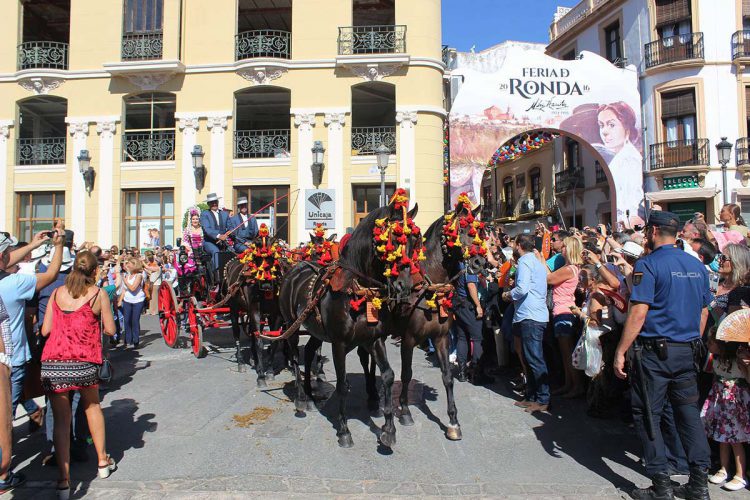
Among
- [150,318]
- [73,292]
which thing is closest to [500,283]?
[73,292]

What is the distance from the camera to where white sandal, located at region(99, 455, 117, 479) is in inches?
168

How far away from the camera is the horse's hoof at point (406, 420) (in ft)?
18.2

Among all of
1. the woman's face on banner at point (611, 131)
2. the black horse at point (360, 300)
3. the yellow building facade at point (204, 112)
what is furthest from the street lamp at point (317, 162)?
the black horse at point (360, 300)

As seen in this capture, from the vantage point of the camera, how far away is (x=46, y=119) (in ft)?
67.7

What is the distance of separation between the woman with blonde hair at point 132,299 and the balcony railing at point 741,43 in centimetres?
2465

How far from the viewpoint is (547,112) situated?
17141 millimetres

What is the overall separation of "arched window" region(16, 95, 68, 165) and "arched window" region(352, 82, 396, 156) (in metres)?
10.8

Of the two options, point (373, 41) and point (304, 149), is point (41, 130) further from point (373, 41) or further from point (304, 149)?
point (373, 41)

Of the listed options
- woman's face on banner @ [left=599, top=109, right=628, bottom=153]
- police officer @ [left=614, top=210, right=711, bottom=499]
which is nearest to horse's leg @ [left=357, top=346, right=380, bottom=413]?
police officer @ [left=614, top=210, right=711, bottom=499]

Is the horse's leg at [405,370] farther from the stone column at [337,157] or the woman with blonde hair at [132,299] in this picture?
the stone column at [337,157]

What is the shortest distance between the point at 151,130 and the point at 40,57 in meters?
5.13

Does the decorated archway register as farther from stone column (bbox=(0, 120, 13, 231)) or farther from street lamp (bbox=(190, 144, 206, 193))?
stone column (bbox=(0, 120, 13, 231))

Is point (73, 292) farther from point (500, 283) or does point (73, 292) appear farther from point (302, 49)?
point (302, 49)

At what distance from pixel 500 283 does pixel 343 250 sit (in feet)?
10.1
